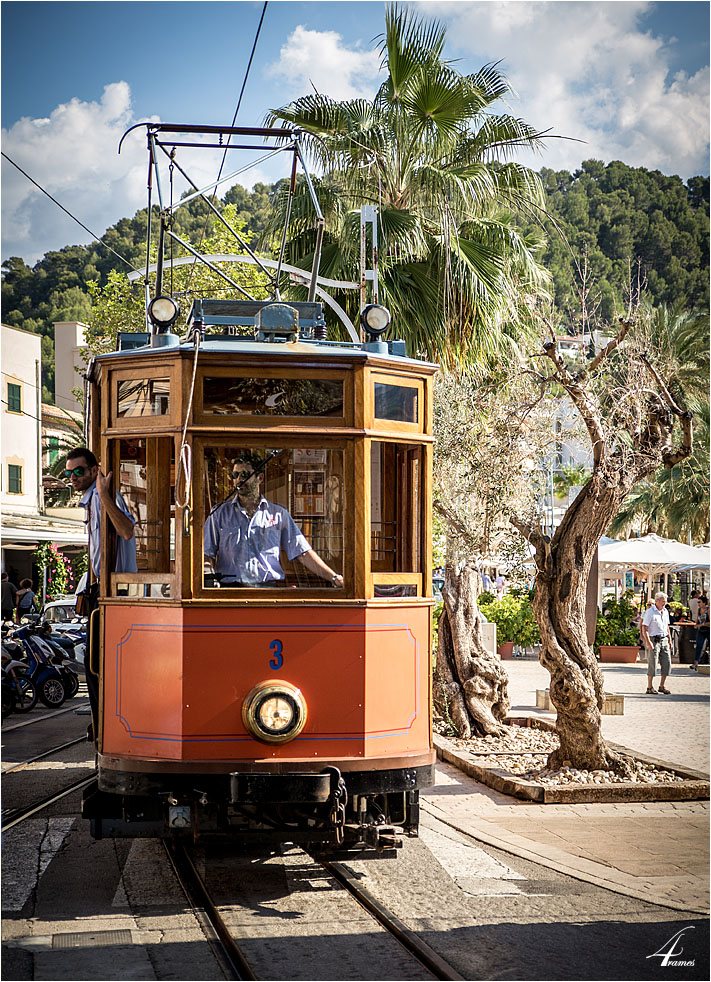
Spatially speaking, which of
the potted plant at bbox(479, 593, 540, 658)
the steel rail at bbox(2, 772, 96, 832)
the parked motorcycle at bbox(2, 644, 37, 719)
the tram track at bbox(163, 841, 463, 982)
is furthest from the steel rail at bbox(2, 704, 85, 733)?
the potted plant at bbox(479, 593, 540, 658)

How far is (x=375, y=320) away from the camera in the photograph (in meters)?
6.86

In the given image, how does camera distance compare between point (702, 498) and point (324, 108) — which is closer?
point (324, 108)

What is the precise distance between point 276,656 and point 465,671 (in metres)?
7.02

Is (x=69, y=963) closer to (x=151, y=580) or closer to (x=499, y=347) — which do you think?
(x=151, y=580)

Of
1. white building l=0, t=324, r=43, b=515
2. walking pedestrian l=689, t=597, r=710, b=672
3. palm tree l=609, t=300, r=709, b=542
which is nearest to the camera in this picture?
walking pedestrian l=689, t=597, r=710, b=672

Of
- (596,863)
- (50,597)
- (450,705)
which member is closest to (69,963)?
(596,863)

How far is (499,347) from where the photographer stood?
13641 mm

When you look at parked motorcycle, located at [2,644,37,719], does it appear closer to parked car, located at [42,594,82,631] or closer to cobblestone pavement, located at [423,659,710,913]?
parked car, located at [42,594,82,631]

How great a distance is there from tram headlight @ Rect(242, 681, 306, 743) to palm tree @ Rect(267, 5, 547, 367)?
297 inches

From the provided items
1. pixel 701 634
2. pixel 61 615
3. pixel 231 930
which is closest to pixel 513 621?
pixel 701 634

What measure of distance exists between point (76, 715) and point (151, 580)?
1072 cm

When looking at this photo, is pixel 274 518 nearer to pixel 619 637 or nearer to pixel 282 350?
pixel 282 350

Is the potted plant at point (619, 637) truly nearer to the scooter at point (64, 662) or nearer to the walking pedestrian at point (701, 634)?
the walking pedestrian at point (701, 634)

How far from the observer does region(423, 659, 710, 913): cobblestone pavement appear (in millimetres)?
6742
